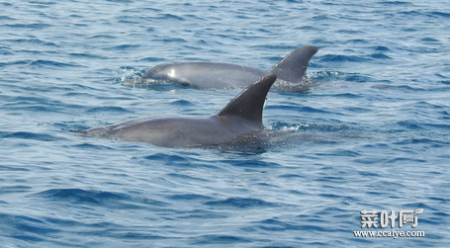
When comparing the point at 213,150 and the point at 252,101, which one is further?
the point at 252,101

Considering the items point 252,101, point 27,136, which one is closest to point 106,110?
point 27,136

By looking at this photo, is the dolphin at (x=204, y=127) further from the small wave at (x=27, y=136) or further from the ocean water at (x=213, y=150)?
the small wave at (x=27, y=136)

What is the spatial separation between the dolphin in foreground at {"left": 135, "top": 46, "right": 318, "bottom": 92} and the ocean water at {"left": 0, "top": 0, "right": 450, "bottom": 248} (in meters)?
0.51

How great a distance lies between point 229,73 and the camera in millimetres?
19875

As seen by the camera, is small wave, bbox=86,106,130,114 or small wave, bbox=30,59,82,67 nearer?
small wave, bbox=86,106,130,114

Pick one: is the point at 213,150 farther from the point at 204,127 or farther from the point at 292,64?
the point at 292,64

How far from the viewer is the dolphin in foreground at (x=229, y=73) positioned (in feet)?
64.5

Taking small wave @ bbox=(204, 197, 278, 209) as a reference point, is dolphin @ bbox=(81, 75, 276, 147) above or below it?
above

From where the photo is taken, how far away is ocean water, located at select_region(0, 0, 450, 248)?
984 cm

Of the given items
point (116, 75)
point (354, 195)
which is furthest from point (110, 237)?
point (116, 75)

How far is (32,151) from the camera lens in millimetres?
12891

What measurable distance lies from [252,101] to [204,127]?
94 cm

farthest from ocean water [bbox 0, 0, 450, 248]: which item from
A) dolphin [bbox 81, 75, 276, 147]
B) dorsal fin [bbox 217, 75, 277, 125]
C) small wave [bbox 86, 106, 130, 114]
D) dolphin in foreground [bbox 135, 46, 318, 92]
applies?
dorsal fin [bbox 217, 75, 277, 125]

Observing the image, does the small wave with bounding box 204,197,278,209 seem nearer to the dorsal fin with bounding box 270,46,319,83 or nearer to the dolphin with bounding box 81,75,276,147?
the dolphin with bounding box 81,75,276,147
